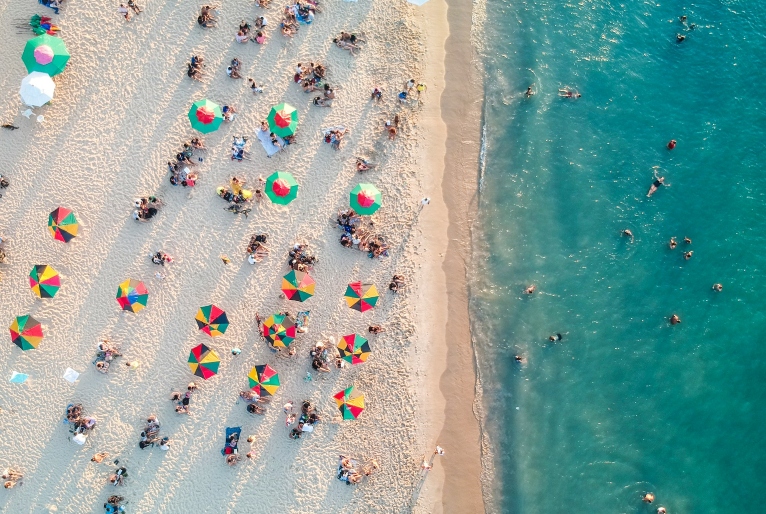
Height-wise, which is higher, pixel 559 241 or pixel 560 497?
pixel 559 241

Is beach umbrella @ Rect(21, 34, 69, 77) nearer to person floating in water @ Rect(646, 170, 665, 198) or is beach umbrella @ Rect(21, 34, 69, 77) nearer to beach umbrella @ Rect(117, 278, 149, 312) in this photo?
beach umbrella @ Rect(117, 278, 149, 312)

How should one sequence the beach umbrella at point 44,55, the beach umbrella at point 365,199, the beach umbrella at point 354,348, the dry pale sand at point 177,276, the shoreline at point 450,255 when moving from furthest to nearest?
the shoreline at point 450,255 → the dry pale sand at point 177,276 → the beach umbrella at point 354,348 → the beach umbrella at point 365,199 → the beach umbrella at point 44,55

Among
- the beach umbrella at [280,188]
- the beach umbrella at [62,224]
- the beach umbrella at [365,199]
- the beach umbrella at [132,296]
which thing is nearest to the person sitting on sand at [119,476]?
the beach umbrella at [132,296]

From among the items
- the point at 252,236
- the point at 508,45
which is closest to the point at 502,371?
the point at 252,236

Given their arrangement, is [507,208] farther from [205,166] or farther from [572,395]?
[205,166]

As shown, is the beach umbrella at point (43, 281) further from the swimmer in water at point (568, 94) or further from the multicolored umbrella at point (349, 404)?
the swimmer in water at point (568, 94)

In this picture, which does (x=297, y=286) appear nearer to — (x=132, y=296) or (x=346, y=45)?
(x=132, y=296)
